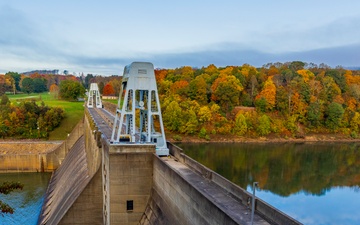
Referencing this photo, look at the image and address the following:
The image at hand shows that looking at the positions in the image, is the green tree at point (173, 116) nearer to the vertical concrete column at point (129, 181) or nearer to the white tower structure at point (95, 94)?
the white tower structure at point (95, 94)

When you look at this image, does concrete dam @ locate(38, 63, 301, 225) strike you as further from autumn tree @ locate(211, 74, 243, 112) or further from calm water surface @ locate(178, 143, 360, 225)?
autumn tree @ locate(211, 74, 243, 112)

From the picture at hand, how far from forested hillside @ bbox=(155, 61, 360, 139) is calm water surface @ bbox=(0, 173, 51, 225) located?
28.1m

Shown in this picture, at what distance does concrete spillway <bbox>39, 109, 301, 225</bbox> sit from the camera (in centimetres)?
978

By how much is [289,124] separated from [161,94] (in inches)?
1138

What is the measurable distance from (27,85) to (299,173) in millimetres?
104468

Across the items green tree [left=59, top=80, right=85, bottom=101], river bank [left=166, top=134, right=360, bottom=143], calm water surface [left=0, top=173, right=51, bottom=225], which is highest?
green tree [left=59, top=80, right=85, bottom=101]

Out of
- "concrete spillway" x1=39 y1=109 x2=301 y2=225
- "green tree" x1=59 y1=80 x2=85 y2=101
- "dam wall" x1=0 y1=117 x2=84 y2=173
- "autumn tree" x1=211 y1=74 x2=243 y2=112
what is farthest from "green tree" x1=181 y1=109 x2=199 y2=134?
"green tree" x1=59 y1=80 x2=85 y2=101

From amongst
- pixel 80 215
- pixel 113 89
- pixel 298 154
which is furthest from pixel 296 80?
pixel 80 215

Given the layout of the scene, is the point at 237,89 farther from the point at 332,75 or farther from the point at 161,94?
the point at 332,75

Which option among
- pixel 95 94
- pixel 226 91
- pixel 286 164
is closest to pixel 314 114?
pixel 226 91

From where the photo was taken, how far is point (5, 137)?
53.6 m

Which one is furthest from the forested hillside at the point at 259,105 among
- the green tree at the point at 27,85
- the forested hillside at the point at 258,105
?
the green tree at the point at 27,85

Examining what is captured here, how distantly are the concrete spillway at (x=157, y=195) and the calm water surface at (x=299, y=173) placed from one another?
14662 mm

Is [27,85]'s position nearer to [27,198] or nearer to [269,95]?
[269,95]
